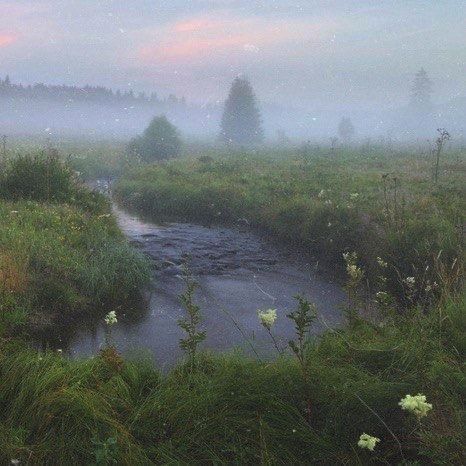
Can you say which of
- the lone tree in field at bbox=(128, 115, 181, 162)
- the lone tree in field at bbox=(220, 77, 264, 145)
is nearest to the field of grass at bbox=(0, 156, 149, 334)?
the lone tree in field at bbox=(128, 115, 181, 162)

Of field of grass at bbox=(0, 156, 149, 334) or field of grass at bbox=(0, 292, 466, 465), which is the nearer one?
field of grass at bbox=(0, 292, 466, 465)

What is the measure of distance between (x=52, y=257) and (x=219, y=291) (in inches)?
134

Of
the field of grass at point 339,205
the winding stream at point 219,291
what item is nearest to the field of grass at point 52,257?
the winding stream at point 219,291

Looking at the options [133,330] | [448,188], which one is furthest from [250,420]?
[448,188]

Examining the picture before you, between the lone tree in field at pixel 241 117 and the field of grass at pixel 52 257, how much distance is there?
140 feet

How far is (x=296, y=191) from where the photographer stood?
1741 cm

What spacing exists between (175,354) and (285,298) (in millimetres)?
3319

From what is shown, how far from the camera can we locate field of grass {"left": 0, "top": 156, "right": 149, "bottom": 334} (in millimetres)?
7750

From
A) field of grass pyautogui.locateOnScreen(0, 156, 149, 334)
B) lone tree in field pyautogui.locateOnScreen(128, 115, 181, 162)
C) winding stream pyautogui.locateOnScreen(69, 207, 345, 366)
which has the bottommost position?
winding stream pyautogui.locateOnScreen(69, 207, 345, 366)

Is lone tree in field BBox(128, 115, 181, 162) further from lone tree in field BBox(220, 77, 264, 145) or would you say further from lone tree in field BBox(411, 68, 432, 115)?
lone tree in field BBox(411, 68, 432, 115)

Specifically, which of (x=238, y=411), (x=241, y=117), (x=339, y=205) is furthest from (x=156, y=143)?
(x=238, y=411)

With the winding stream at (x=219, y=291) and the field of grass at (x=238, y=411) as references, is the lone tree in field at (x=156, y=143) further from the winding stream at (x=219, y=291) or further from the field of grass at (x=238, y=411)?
the field of grass at (x=238, y=411)

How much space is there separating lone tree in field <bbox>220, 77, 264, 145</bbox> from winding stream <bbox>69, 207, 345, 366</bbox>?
41.0 m

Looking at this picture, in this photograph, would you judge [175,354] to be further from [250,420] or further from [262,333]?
[250,420]
